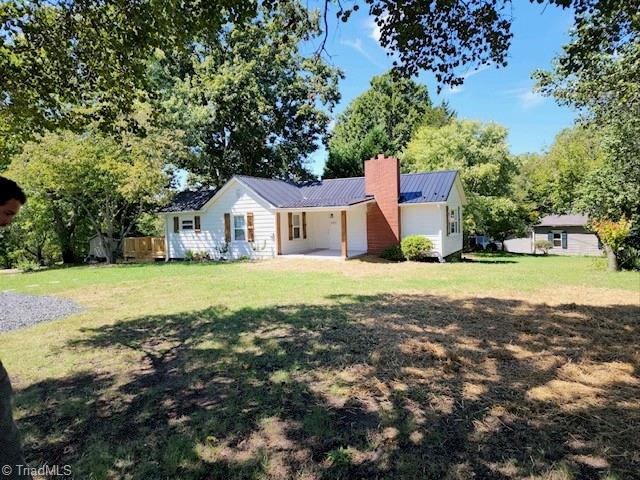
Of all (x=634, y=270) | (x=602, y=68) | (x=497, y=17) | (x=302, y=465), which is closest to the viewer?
(x=302, y=465)

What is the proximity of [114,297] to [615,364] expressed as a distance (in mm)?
9780

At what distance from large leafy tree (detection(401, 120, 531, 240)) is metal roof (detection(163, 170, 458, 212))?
6391 millimetres

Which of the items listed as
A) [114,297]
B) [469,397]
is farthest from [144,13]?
[114,297]

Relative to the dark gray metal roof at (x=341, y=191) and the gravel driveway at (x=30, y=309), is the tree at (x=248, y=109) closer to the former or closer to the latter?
the dark gray metal roof at (x=341, y=191)

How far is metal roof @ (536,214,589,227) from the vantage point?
3139cm

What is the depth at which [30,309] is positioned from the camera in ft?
27.1

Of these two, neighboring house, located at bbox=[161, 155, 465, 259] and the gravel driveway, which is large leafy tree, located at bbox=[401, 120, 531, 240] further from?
the gravel driveway

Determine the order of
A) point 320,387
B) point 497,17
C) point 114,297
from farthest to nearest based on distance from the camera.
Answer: point 114,297, point 497,17, point 320,387

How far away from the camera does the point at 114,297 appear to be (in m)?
9.52

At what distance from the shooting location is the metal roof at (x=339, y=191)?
697 inches

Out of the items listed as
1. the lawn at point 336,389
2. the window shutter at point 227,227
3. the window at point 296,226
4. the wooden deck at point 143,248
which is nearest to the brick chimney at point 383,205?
the window at point 296,226

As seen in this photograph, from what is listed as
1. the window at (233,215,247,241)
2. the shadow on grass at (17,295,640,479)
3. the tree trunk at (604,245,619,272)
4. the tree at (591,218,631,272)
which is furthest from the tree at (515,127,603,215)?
the shadow on grass at (17,295,640,479)

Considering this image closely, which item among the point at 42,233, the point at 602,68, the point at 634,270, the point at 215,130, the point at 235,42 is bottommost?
the point at 634,270

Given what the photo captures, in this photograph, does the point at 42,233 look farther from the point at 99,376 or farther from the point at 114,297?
the point at 99,376
